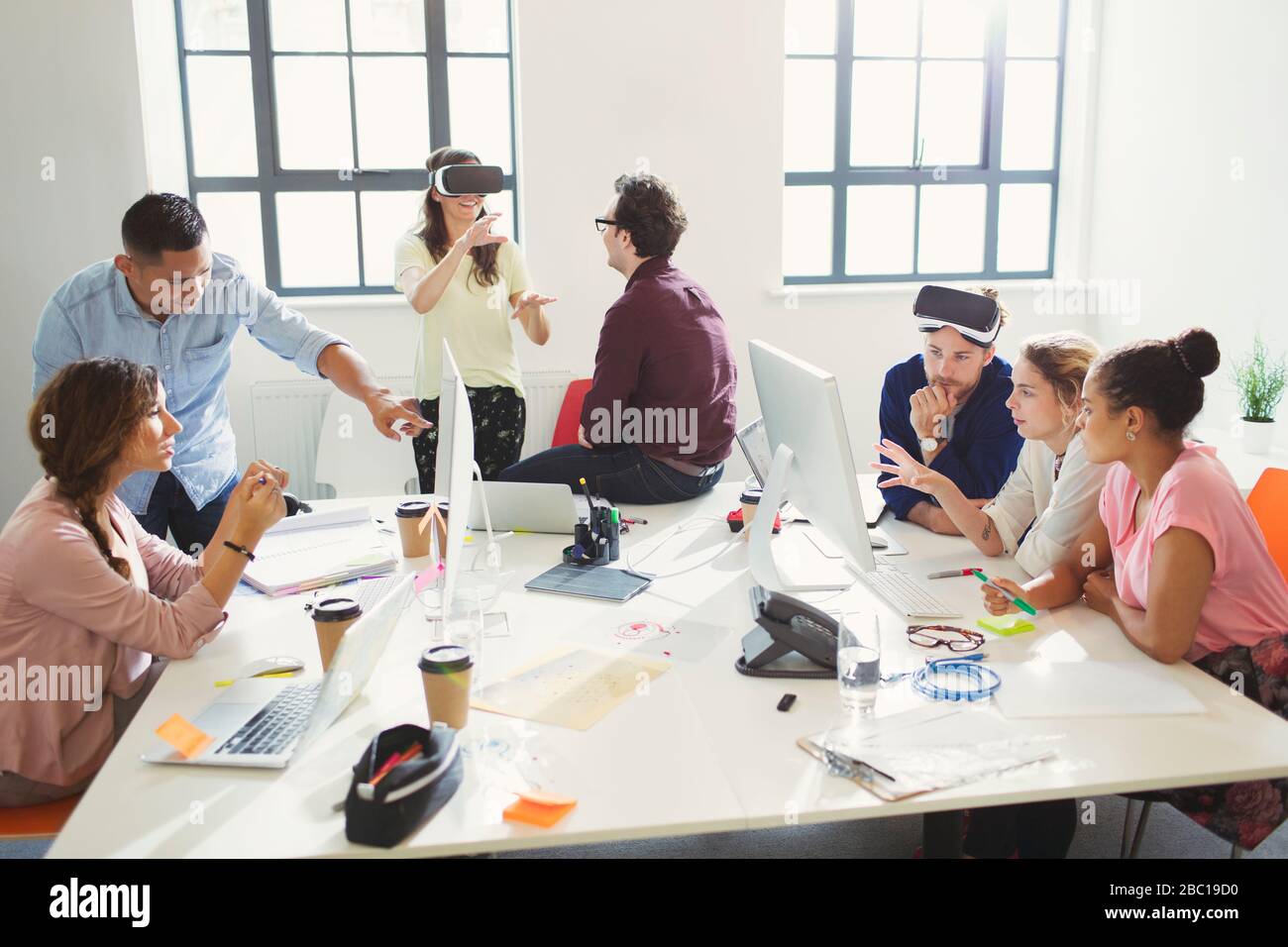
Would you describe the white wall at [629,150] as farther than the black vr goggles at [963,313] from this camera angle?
Yes

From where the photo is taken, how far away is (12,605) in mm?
1896

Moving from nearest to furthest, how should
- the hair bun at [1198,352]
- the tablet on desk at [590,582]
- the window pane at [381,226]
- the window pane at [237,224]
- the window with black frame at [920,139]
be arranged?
1. the hair bun at [1198,352]
2. the tablet on desk at [590,582]
3. the window pane at [237,224]
4. the window pane at [381,226]
5. the window with black frame at [920,139]

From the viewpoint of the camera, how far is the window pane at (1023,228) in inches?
214

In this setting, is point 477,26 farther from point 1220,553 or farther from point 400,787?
point 400,787

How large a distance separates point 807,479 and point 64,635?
1418 mm

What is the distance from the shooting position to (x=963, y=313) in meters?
2.75

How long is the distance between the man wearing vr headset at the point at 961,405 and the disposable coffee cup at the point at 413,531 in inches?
48.7

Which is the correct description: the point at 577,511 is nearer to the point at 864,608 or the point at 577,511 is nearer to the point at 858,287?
the point at 864,608

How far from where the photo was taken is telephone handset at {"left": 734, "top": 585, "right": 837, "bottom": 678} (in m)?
1.88

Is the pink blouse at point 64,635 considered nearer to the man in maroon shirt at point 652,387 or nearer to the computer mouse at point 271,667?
the computer mouse at point 271,667

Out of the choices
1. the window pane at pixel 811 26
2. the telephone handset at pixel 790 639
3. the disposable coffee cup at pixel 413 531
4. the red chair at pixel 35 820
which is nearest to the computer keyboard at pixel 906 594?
the telephone handset at pixel 790 639

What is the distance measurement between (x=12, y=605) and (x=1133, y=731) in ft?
6.24
